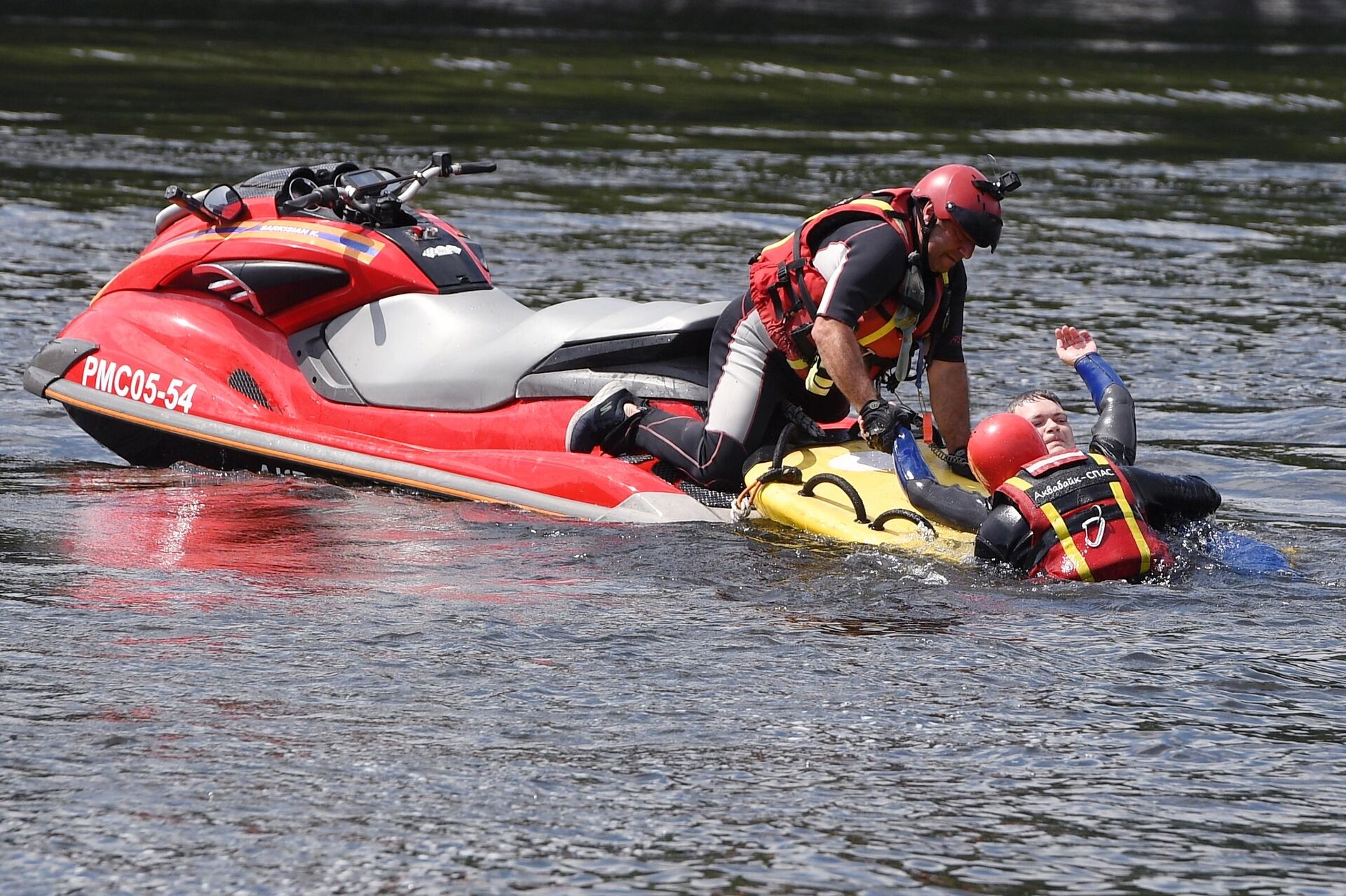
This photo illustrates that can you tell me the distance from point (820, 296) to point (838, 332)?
0.30 metres

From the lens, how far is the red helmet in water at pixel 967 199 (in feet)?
23.3

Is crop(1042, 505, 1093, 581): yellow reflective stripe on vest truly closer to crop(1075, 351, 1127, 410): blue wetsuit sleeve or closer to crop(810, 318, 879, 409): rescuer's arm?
crop(810, 318, 879, 409): rescuer's arm

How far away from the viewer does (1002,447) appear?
21.2ft

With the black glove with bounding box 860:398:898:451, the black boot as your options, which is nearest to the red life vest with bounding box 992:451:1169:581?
the black glove with bounding box 860:398:898:451

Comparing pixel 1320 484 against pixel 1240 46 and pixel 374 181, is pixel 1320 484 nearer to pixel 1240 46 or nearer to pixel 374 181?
pixel 374 181

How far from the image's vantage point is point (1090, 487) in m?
6.31

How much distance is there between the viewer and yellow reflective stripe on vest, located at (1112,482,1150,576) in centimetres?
634

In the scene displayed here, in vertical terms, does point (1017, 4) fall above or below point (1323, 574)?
above

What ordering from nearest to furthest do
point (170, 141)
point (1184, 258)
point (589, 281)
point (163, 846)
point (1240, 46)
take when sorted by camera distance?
point (163, 846)
point (589, 281)
point (1184, 258)
point (170, 141)
point (1240, 46)

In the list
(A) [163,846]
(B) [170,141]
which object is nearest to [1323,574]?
(A) [163,846]

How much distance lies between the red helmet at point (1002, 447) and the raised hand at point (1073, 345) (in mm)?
1226

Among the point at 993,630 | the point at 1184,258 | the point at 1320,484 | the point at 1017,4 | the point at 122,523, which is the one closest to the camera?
the point at 993,630

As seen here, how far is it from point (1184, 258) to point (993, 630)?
9758 mm

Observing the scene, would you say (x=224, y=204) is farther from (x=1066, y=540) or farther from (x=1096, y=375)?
(x=1066, y=540)
